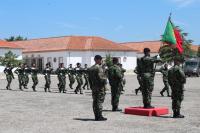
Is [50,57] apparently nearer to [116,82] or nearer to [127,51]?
[127,51]

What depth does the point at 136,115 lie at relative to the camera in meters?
15.2

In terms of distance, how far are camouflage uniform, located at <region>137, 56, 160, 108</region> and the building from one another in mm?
68899

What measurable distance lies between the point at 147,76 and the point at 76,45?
7217cm

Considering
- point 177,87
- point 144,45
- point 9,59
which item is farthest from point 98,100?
point 144,45

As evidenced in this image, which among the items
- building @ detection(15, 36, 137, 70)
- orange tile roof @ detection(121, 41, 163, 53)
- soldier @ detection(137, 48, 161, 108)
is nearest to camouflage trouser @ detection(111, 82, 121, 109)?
soldier @ detection(137, 48, 161, 108)

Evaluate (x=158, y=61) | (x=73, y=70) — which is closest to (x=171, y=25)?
(x=158, y=61)

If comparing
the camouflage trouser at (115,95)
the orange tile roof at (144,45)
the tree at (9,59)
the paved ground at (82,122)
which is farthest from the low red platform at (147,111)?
the orange tile roof at (144,45)

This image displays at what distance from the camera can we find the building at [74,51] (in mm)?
85438

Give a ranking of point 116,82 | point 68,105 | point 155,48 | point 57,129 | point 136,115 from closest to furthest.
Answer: point 57,129 → point 136,115 → point 116,82 → point 68,105 → point 155,48

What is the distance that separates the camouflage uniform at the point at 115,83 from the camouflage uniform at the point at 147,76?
1.29m

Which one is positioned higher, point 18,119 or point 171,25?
point 171,25

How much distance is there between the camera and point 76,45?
8719 centimetres

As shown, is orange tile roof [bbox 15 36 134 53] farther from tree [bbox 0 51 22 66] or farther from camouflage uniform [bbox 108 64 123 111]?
camouflage uniform [bbox 108 64 123 111]

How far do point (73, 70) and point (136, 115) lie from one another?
12.5 metres
